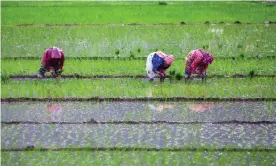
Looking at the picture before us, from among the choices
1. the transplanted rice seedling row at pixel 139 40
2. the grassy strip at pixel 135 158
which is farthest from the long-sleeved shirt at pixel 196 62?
the grassy strip at pixel 135 158

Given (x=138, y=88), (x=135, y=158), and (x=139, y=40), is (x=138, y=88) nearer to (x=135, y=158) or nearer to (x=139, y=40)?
(x=135, y=158)

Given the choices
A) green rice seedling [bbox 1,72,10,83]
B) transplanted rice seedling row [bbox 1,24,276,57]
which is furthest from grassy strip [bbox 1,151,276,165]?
transplanted rice seedling row [bbox 1,24,276,57]

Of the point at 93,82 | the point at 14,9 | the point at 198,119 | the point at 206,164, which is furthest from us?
the point at 14,9

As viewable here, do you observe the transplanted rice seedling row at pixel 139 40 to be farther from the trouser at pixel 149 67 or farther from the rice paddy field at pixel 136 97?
the trouser at pixel 149 67

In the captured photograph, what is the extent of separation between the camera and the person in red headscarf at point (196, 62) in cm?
964

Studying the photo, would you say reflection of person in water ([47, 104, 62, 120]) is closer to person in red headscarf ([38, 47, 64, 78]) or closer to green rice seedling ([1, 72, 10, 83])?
person in red headscarf ([38, 47, 64, 78])

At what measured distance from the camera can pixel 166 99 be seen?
29.1ft

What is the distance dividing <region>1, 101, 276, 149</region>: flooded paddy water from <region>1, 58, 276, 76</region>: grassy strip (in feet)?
5.17

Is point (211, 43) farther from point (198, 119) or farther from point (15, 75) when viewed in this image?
point (198, 119)

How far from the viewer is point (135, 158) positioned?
673 cm

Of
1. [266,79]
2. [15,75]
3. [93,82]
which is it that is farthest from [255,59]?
[15,75]

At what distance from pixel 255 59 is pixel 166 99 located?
3.01 m

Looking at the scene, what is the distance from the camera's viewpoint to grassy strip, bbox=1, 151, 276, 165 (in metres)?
6.58

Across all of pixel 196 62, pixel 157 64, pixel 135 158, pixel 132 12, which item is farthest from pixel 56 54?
pixel 132 12
